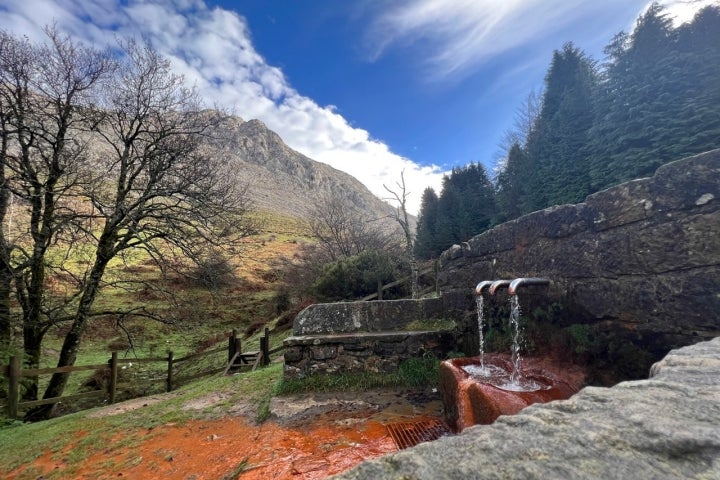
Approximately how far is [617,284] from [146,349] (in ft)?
65.0

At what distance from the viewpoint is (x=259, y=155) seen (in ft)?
502

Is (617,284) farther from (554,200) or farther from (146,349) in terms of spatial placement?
(146,349)

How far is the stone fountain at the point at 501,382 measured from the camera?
2.71 meters

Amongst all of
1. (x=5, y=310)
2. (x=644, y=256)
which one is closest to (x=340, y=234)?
(x=5, y=310)

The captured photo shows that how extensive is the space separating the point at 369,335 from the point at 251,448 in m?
2.34

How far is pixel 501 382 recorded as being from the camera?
3.29 m

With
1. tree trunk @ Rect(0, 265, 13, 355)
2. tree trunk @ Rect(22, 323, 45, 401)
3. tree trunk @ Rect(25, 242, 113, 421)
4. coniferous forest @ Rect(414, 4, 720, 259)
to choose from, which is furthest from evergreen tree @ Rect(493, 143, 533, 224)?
tree trunk @ Rect(0, 265, 13, 355)

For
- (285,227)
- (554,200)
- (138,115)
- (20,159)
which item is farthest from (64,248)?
(285,227)

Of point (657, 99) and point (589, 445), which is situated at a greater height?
point (657, 99)

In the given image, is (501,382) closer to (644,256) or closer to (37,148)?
(644,256)

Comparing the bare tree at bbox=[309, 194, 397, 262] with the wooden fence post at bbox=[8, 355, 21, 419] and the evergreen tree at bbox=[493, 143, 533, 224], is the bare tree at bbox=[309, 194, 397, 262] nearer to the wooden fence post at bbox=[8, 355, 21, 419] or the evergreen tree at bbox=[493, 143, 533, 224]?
the evergreen tree at bbox=[493, 143, 533, 224]

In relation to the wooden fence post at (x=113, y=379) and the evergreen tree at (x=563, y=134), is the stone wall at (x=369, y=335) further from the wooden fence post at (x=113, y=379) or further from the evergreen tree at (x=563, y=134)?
the evergreen tree at (x=563, y=134)

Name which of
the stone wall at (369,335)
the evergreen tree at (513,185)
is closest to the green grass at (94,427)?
the stone wall at (369,335)

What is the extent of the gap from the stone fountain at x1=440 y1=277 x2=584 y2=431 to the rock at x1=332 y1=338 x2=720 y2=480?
158cm
